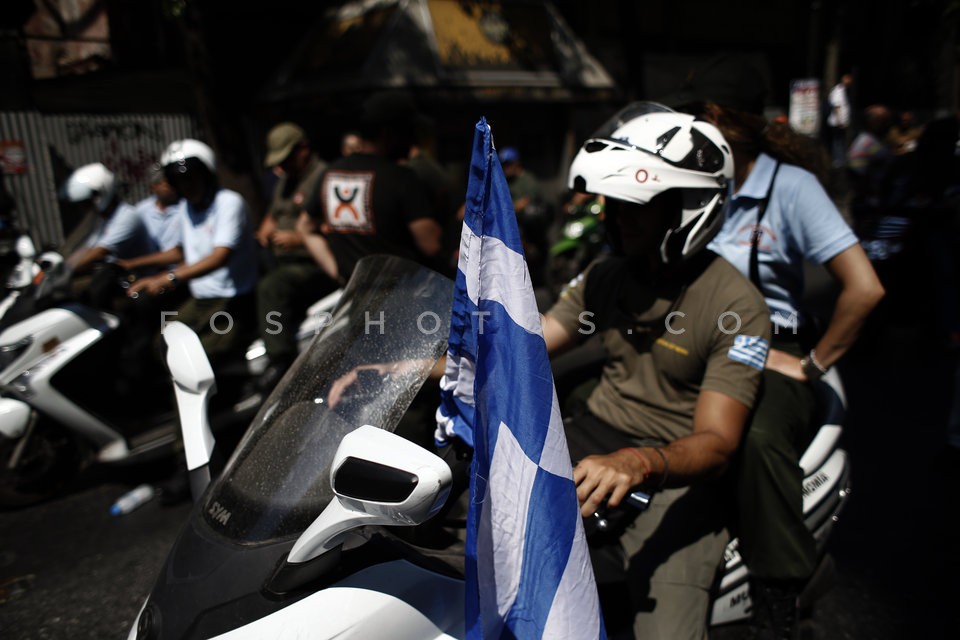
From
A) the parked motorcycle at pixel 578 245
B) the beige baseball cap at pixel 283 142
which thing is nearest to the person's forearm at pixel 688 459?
the beige baseball cap at pixel 283 142

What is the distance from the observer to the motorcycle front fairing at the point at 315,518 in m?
1.33

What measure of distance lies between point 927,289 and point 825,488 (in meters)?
4.95

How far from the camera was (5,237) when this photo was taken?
250 inches

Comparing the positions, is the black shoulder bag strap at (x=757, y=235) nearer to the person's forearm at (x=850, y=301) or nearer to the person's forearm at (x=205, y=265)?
the person's forearm at (x=850, y=301)

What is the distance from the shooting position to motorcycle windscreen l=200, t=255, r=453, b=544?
4.84 feet

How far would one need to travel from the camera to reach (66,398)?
3830mm

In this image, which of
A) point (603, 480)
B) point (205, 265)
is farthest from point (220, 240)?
point (603, 480)

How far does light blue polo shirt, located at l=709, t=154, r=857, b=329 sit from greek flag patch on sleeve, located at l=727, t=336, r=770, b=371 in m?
0.80

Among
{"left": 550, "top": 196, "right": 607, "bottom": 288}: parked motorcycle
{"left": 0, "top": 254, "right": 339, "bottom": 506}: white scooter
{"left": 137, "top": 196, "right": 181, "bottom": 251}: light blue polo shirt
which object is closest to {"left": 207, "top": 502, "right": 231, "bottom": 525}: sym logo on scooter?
{"left": 0, "top": 254, "right": 339, "bottom": 506}: white scooter

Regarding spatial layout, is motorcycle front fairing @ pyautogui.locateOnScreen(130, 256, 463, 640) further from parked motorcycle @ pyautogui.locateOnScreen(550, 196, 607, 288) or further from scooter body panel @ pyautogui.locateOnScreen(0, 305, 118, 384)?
parked motorcycle @ pyautogui.locateOnScreen(550, 196, 607, 288)

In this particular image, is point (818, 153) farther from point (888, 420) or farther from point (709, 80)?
point (888, 420)

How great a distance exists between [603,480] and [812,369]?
4.80 ft

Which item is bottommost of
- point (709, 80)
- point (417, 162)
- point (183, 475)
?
point (183, 475)

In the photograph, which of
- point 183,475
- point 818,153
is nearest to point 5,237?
point 183,475
